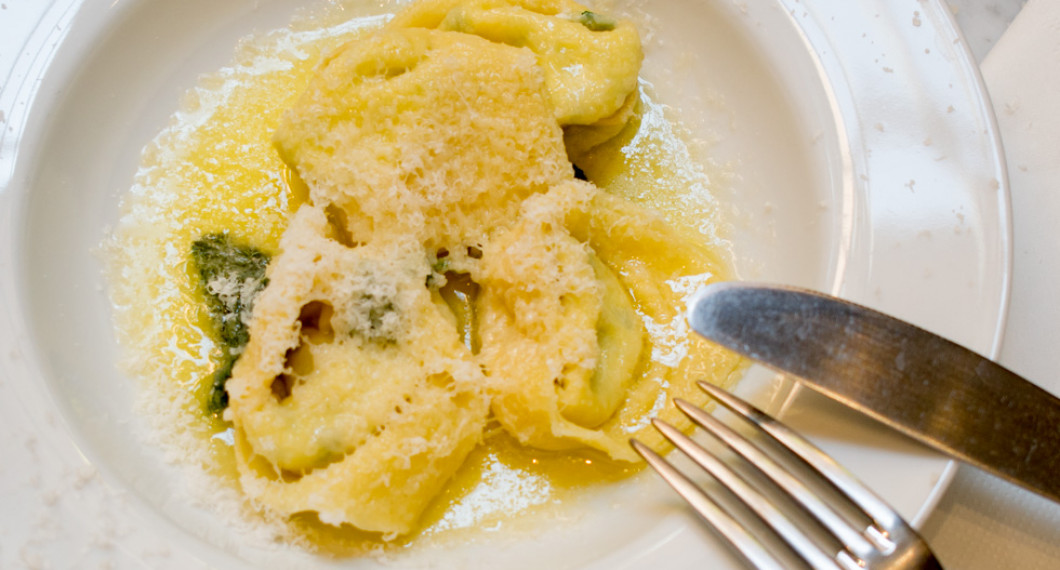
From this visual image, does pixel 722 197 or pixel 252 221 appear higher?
pixel 722 197

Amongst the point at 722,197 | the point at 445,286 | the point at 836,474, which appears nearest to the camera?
the point at 836,474

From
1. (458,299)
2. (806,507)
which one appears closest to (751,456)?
(806,507)

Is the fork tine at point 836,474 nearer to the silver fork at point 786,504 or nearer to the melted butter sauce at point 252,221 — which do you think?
the silver fork at point 786,504

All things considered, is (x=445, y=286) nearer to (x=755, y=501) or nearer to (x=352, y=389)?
(x=352, y=389)

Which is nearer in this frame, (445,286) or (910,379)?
(910,379)

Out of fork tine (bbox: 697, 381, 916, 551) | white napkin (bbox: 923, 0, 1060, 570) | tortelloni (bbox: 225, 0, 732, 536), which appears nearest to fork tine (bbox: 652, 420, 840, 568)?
fork tine (bbox: 697, 381, 916, 551)

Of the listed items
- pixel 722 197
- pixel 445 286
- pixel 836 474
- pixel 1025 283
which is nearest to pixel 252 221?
pixel 445 286

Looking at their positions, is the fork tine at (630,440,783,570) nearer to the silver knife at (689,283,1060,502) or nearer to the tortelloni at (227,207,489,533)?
the silver knife at (689,283,1060,502)
